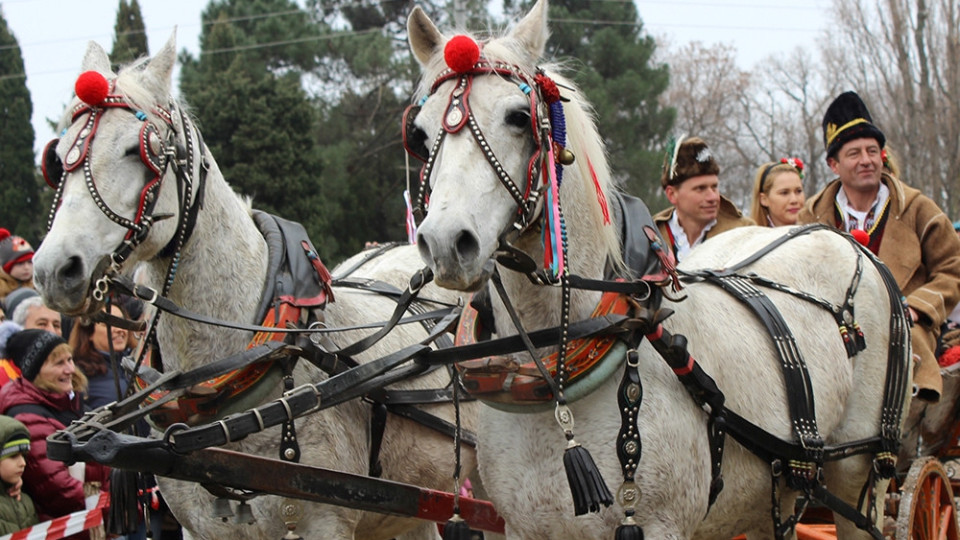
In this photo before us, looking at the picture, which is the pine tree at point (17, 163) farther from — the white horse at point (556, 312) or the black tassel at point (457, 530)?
the white horse at point (556, 312)

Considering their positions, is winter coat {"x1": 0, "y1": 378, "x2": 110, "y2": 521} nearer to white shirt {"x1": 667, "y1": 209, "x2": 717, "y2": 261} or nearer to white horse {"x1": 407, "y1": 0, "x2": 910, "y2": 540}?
white horse {"x1": 407, "y1": 0, "x2": 910, "y2": 540}

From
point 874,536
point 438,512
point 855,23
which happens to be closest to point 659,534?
point 438,512

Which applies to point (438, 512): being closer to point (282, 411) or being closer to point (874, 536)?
point (282, 411)

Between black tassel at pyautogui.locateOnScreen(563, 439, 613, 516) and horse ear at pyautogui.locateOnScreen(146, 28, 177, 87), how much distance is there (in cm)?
198

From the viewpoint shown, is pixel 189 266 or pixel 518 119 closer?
pixel 518 119

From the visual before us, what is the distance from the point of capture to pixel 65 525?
4.99 m

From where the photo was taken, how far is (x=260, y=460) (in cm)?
321

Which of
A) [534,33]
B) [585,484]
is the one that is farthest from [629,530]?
[534,33]

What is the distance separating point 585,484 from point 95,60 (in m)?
2.35

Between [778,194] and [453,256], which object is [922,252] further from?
[453,256]

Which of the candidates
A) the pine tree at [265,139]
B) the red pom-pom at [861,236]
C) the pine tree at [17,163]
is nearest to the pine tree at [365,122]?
the pine tree at [265,139]

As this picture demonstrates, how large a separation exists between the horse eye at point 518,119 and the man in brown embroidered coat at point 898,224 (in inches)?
98.6

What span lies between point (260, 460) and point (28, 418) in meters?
2.56

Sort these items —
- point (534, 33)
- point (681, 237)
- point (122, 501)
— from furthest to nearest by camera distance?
point (681, 237) < point (122, 501) < point (534, 33)
